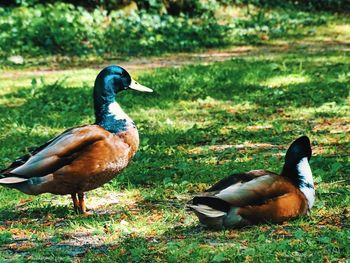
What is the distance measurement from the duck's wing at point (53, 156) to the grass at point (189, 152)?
1.26 ft

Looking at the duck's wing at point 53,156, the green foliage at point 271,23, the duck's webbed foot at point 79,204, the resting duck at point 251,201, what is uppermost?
the duck's wing at point 53,156

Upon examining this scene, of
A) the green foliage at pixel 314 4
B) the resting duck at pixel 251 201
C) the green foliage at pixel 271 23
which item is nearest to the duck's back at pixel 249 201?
the resting duck at pixel 251 201

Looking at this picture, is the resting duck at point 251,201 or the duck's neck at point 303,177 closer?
the resting duck at point 251,201

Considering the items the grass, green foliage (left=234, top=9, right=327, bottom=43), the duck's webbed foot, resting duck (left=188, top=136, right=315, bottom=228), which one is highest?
resting duck (left=188, top=136, right=315, bottom=228)

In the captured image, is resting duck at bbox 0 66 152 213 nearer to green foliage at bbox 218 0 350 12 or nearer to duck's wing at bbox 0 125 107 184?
duck's wing at bbox 0 125 107 184

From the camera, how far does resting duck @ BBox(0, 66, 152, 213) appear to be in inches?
235

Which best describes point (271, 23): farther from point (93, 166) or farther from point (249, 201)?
point (249, 201)

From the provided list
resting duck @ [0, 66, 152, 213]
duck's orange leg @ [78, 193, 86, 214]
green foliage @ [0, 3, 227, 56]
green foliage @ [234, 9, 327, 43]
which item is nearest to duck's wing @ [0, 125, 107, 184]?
resting duck @ [0, 66, 152, 213]

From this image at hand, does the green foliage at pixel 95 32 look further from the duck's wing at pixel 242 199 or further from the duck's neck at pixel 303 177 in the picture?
the duck's wing at pixel 242 199

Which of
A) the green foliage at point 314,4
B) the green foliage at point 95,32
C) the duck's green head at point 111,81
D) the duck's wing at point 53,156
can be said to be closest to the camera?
the duck's wing at point 53,156

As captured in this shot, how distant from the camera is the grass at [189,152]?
5.30 metres

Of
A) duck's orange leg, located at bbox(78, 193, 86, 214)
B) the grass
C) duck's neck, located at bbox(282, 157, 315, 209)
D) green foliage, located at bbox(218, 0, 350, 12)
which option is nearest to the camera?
the grass

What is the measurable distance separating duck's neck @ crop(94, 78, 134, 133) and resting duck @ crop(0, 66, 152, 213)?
0.01 meters

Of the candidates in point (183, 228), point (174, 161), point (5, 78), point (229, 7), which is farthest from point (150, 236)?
point (229, 7)
